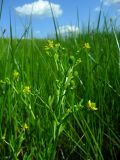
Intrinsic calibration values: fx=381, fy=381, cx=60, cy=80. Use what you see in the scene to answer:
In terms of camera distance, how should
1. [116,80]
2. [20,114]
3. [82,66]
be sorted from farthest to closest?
[82,66] → [116,80] → [20,114]

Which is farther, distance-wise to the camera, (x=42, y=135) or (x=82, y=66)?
(x=82, y=66)

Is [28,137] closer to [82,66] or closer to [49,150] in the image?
[49,150]

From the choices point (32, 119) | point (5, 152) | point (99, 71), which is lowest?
point (5, 152)

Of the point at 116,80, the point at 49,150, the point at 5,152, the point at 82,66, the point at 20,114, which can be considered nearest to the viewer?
the point at 49,150

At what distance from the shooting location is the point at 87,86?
1.49 metres

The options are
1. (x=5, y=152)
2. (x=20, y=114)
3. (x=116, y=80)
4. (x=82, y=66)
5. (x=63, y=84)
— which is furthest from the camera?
(x=82, y=66)

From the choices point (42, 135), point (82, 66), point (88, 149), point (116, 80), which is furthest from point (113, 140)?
point (82, 66)

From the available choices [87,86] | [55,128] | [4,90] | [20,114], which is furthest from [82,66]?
[55,128]

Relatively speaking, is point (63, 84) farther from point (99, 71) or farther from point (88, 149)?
point (99, 71)

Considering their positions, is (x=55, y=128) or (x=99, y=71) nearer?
(x=55, y=128)

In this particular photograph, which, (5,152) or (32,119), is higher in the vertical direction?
(32,119)

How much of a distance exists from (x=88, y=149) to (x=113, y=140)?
11 centimetres

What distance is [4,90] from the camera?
52.6 inches

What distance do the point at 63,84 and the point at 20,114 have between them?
0.32 meters
